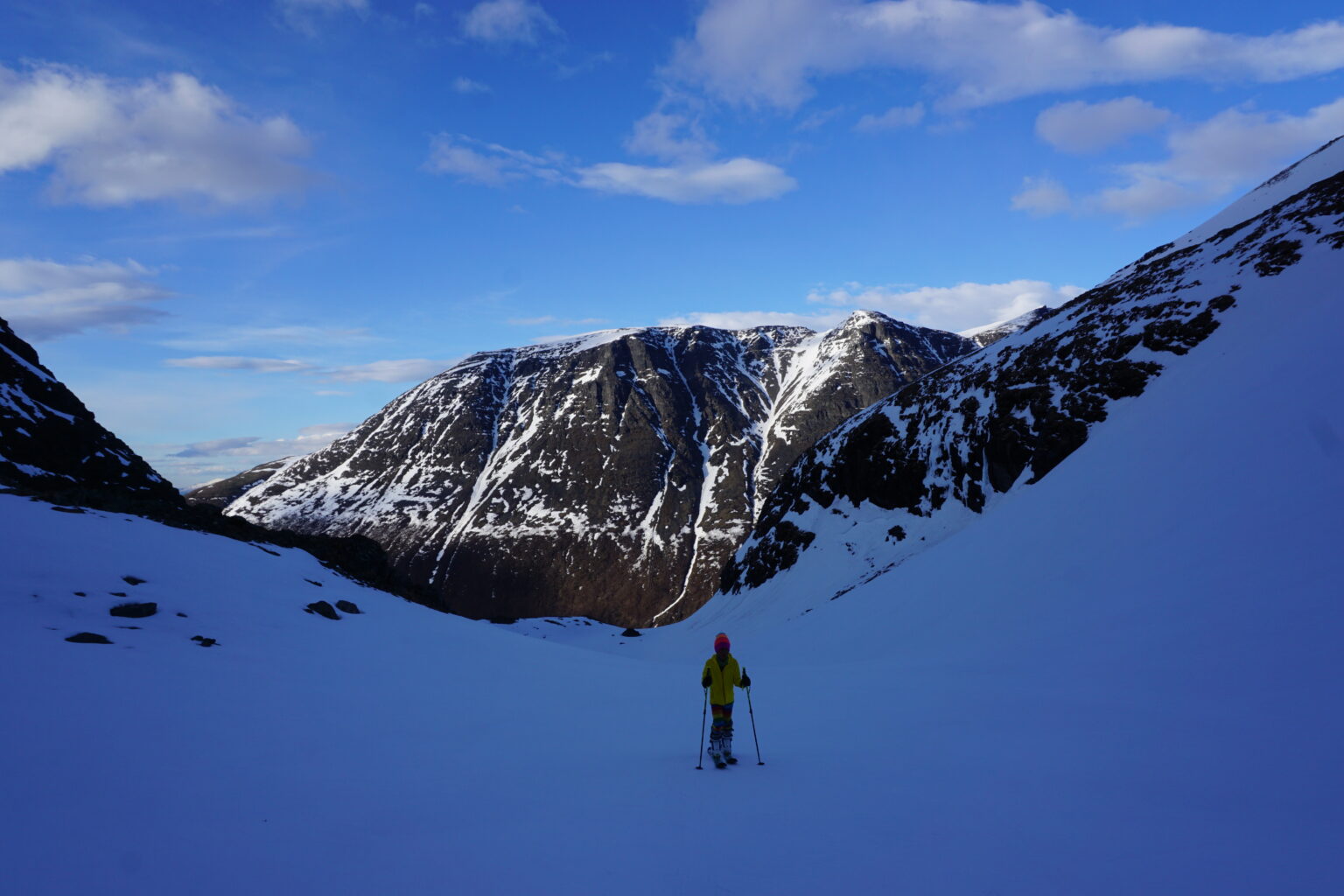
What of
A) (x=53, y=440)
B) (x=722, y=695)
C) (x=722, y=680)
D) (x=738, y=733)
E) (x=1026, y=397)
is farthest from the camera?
(x=1026, y=397)

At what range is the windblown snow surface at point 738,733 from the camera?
18.9ft

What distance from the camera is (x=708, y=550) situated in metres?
167

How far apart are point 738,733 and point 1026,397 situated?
40598 millimetres

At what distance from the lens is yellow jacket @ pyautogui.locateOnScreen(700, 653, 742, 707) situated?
10539 millimetres

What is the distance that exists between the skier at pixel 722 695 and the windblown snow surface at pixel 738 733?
60cm

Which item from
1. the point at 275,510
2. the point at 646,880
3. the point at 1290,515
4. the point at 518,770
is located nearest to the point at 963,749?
the point at 646,880

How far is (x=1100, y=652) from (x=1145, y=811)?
7.94 m

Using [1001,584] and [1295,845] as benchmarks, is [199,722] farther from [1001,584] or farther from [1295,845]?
[1001,584]

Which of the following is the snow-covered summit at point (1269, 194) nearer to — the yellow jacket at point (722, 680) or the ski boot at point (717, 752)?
the yellow jacket at point (722, 680)

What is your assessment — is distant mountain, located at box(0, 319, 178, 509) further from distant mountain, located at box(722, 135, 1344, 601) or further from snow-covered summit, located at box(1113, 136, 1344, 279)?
snow-covered summit, located at box(1113, 136, 1344, 279)

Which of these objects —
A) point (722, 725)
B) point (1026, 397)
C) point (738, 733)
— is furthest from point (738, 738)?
point (1026, 397)

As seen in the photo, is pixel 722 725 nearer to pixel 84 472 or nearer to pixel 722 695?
pixel 722 695

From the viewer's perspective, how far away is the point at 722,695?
10.5 m

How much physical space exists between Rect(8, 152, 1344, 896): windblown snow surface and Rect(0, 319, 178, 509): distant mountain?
85.1ft
